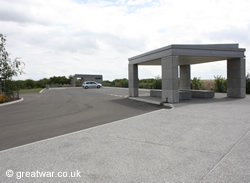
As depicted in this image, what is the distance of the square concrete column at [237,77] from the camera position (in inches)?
574

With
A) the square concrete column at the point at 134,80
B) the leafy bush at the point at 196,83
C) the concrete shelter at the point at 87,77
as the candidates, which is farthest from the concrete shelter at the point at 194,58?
the concrete shelter at the point at 87,77

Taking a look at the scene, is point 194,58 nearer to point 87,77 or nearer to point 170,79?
point 170,79

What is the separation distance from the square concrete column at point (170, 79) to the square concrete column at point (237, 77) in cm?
572

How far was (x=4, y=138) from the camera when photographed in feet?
18.8

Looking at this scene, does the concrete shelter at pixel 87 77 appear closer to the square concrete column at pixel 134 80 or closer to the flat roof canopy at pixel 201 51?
the square concrete column at pixel 134 80

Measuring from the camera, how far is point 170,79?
1261 centimetres

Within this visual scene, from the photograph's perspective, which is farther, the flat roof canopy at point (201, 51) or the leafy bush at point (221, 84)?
the leafy bush at point (221, 84)

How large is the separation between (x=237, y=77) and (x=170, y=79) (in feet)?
20.2

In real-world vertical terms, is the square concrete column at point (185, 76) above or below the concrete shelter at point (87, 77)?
below

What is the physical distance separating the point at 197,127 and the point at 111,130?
2904mm

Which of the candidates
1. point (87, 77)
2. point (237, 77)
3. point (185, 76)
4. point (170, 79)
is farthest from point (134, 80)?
point (87, 77)

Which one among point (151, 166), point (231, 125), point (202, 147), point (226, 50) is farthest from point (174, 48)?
point (151, 166)

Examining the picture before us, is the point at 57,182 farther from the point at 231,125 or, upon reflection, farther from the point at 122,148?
the point at 231,125

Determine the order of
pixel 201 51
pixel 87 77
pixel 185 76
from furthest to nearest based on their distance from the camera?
pixel 87 77 → pixel 185 76 → pixel 201 51
